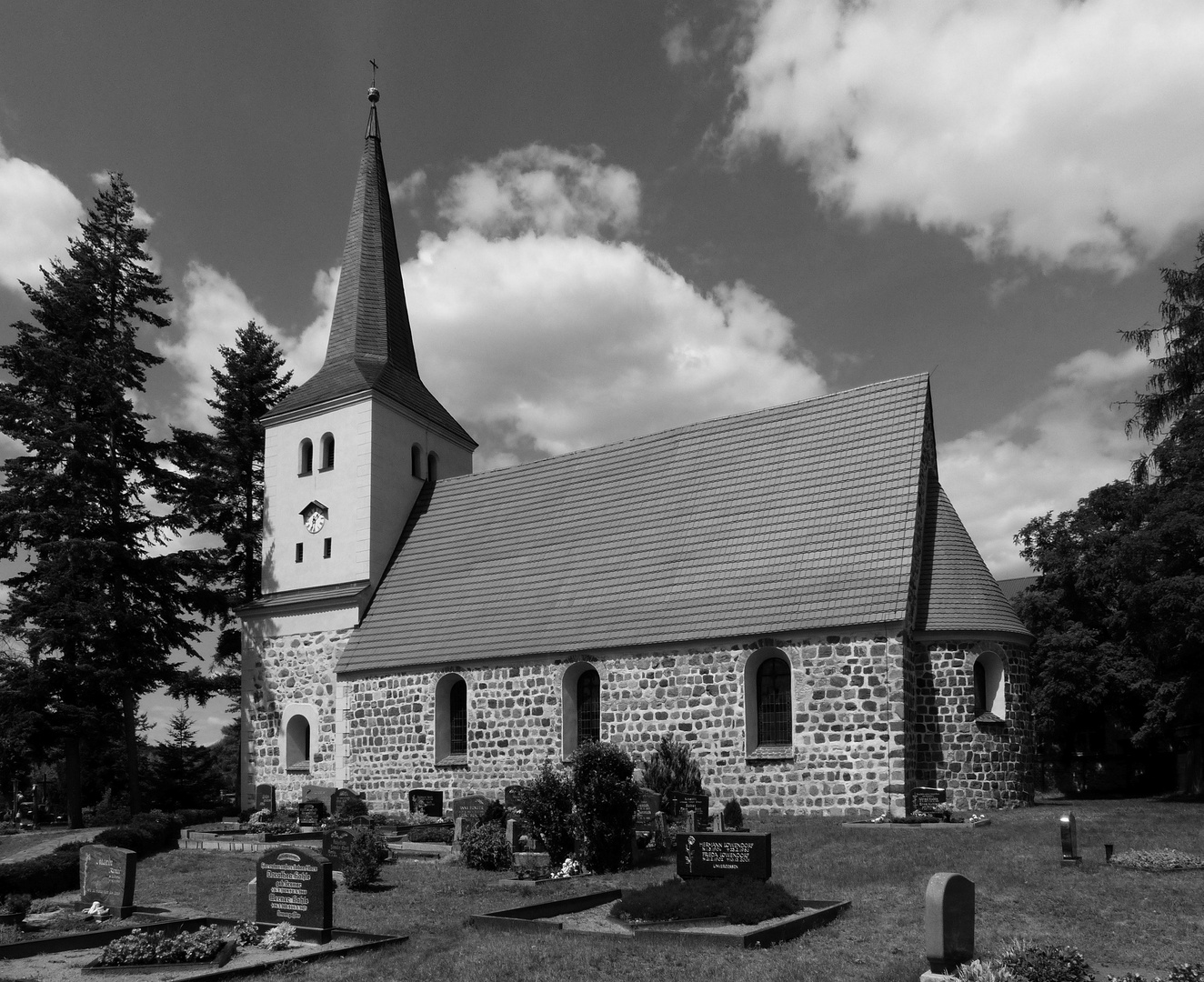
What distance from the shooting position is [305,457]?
1195 inches

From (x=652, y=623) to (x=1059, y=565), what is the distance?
15807 millimetres

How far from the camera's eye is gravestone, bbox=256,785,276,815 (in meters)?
25.6

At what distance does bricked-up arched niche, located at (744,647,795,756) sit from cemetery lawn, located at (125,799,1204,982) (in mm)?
2869

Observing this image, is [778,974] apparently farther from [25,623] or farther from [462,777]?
[25,623]

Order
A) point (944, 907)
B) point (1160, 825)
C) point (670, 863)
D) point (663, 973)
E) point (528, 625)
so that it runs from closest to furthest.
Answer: point (944, 907) < point (663, 973) < point (670, 863) < point (1160, 825) < point (528, 625)

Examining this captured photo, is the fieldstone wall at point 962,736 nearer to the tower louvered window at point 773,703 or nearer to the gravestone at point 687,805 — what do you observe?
the tower louvered window at point 773,703

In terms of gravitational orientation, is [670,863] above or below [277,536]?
below

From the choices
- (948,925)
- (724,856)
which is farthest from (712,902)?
(948,925)

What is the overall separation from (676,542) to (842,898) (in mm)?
12769

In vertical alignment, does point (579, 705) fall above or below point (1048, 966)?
above

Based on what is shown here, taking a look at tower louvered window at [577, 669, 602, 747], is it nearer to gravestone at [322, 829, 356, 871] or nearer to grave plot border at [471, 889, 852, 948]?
gravestone at [322, 829, 356, 871]

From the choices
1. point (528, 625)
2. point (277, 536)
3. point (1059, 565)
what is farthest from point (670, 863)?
point (1059, 565)

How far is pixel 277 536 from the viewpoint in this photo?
3000cm

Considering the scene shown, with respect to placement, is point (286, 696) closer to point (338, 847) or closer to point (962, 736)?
point (338, 847)
